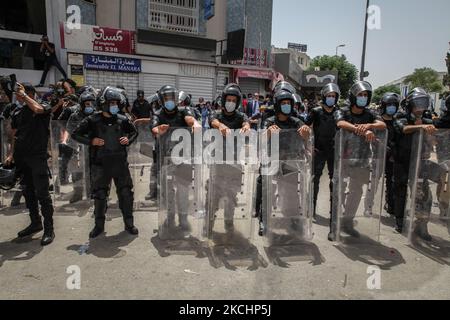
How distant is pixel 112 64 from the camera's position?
610 inches

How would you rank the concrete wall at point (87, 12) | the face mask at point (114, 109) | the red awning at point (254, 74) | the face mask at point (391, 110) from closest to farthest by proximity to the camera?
1. the face mask at point (114, 109)
2. the face mask at point (391, 110)
3. the concrete wall at point (87, 12)
4. the red awning at point (254, 74)

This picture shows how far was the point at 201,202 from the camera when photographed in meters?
4.49

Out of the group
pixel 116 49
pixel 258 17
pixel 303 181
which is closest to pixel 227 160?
pixel 303 181

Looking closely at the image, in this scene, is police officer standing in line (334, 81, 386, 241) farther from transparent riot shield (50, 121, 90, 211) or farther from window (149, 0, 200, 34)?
window (149, 0, 200, 34)

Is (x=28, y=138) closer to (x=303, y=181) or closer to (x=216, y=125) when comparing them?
(x=216, y=125)

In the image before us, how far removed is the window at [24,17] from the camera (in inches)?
587

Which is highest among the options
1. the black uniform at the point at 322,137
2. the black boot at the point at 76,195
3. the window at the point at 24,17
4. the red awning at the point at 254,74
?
the window at the point at 24,17

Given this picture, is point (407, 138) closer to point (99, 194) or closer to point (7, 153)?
point (99, 194)

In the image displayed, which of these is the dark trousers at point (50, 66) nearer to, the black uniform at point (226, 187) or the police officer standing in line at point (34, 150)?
the police officer standing in line at point (34, 150)

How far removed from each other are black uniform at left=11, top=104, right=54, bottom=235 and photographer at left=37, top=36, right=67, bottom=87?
10.3m

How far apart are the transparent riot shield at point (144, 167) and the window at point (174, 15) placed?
1174 cm

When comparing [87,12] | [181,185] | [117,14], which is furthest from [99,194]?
[117,14]

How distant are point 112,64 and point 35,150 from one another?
11.9 m

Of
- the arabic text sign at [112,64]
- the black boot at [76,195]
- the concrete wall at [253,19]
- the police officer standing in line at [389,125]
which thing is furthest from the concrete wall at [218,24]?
the police officer standing in line at [389,125]
